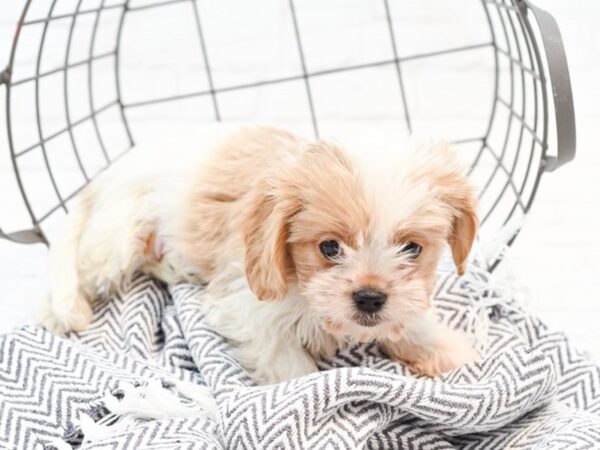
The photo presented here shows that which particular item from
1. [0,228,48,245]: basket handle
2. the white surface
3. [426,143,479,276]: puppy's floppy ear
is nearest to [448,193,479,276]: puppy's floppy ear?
[426,143,479,276]: puppy's floppy ear

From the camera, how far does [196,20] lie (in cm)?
314

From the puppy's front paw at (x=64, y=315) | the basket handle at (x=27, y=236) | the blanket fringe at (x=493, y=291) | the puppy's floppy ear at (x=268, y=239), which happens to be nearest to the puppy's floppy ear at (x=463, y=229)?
the blanket fringe at (x=493, y=291)

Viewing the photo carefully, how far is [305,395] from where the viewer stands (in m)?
1.77

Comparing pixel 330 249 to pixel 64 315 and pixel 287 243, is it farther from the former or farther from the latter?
pixel 64 315

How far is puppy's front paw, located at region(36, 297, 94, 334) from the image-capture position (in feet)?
8.06

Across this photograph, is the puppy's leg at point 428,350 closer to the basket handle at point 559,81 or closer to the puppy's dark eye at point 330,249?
the puppy's dark eye at point 330,249

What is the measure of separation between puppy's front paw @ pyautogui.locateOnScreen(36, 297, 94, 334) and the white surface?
1.80ft

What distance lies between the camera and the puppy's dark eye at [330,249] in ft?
6.45

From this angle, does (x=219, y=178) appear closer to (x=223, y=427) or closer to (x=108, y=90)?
(x=223, y=427)

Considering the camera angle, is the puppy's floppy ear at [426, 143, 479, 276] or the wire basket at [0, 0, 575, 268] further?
the wire basket at [0, 0, 575, 268]

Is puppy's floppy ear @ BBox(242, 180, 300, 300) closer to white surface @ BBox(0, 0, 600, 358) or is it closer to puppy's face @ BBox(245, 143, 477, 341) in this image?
puppy's face @ BBox(245, 143, 477, 341)

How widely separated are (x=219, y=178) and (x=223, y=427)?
35.5 inches

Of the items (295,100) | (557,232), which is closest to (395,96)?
(295,100)

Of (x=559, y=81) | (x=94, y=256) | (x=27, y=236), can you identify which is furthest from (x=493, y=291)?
(x=27, y=236)
